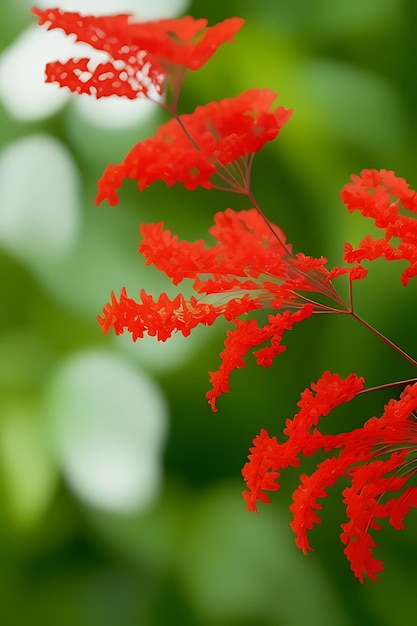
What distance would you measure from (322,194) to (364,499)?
950 mm

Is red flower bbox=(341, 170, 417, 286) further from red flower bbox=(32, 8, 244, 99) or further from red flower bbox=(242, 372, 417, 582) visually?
red flower bbox=(32, 8, 244, 99)

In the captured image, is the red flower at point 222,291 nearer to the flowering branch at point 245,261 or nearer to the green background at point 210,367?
the flowering branch at point 245,261

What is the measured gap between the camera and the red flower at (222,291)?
1362 mm

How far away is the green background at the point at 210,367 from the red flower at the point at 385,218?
61 centimetres

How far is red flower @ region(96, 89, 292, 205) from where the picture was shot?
1.29 meters

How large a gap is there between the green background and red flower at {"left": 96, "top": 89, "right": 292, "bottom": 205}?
0.80 meters

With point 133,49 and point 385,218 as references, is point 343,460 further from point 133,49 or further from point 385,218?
point 133,49

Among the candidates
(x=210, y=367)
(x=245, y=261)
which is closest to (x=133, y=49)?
(x=245, y=261)

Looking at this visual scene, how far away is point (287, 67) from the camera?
6.95 ft

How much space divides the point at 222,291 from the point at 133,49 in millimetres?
427

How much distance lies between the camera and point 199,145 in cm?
131

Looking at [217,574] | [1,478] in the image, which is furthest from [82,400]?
[217,574]

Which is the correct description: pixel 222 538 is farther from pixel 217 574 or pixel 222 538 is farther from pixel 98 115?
pixel 98 115

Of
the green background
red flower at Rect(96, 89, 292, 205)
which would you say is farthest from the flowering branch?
the green background
